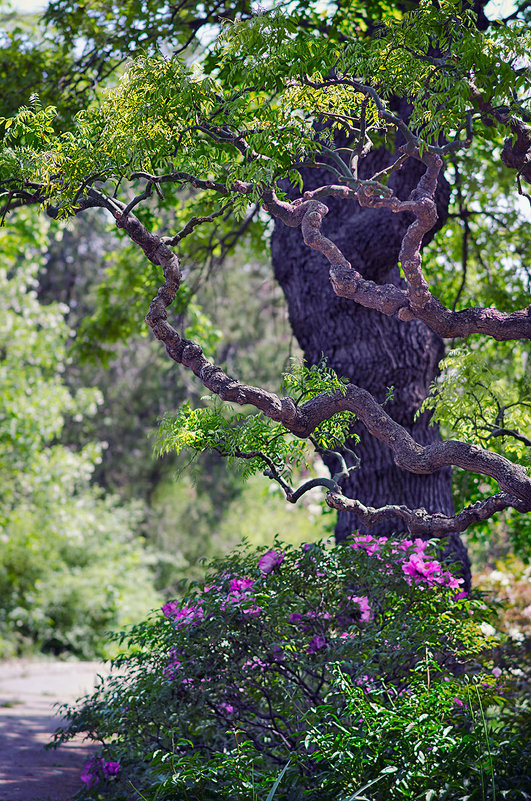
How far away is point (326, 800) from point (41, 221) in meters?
7.92

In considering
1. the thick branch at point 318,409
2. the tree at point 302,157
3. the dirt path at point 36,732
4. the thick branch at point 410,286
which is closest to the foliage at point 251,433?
the tree at point 302,157

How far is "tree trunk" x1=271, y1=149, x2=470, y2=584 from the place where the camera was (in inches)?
217

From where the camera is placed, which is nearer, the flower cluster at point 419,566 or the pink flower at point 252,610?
the pink flower at point 252,610

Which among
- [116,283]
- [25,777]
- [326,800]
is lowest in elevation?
[25,777]

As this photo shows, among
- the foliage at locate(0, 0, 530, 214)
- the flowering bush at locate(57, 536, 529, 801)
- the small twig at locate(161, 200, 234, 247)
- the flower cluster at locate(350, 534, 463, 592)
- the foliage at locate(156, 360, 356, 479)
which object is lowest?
the flowering bush at locate(57, 536, 529, 801)

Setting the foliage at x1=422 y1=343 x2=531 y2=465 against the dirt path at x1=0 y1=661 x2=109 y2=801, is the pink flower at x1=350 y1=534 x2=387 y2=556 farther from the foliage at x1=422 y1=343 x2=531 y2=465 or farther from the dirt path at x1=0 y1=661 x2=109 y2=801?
the dirt path at x1=0 y1=661 x2=109 y2=801

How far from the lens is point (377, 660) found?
12.8 feet

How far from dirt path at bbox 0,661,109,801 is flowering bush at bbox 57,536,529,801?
0.72 metres

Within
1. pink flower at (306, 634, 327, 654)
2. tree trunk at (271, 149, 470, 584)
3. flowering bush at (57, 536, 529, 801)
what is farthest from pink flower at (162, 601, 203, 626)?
tree trunk at (271, 149, 470, 584)

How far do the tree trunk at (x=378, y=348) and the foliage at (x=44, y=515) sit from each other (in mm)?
4729

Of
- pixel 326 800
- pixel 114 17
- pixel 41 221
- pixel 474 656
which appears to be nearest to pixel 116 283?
pixel 41 221

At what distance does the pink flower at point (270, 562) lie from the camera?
4453mm

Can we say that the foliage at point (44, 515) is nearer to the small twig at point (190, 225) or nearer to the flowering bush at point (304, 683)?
the flowering bush at point (304, 683)

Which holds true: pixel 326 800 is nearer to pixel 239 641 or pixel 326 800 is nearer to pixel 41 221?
pixel 239 641
